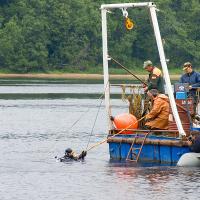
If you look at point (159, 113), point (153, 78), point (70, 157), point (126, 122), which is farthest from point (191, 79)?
point (70, 157)

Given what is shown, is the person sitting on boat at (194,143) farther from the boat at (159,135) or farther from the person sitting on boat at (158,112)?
the person sitting on boat at (158,112)

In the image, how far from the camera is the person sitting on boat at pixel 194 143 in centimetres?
2498

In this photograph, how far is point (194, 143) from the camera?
25062 millimetres

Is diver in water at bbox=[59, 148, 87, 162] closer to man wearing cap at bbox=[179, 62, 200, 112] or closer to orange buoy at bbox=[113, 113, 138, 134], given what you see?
orange buoy at bbox=[113, 113, 138, 134]

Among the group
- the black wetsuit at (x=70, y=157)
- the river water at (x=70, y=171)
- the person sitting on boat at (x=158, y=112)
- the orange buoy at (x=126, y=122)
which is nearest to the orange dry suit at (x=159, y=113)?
the person sitting on boat at (x=158, y=112)

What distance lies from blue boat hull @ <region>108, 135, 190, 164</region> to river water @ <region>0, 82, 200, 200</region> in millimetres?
311

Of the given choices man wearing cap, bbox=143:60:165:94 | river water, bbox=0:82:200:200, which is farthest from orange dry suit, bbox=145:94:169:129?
river water, bbox=0:82:200:200

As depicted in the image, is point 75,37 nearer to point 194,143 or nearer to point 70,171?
point 70,171

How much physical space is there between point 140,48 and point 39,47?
1220cm

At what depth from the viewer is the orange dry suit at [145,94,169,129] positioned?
26438 millimetres

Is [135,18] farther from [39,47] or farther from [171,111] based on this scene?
[171,111]

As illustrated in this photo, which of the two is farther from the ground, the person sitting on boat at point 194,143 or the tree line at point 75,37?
the tree line at point 75,37

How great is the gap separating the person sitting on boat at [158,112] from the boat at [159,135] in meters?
0.18

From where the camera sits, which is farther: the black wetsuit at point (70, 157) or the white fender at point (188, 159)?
the black wetsuit at point (70, 157)
